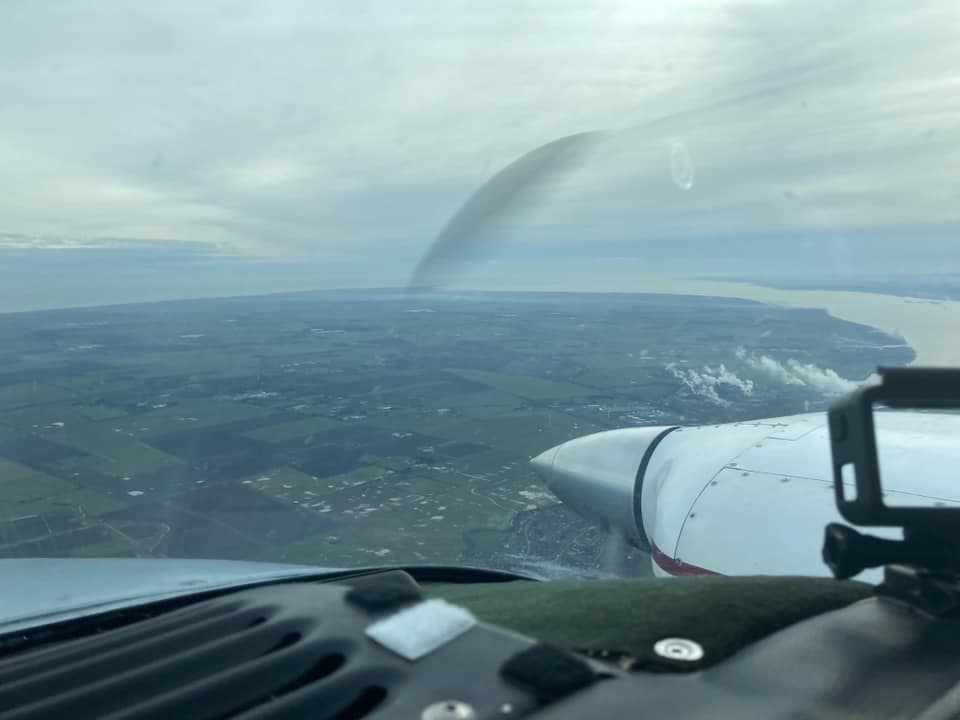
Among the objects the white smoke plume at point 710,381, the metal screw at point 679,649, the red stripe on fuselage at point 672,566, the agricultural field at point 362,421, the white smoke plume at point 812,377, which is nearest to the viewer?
the metal screw at point 679,649

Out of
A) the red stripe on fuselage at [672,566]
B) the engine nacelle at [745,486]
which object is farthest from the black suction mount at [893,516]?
the red stripe on fuselage at [672,566]

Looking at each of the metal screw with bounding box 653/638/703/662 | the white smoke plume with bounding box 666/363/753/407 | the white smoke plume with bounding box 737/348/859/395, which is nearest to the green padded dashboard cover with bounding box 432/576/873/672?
the metal screw with bounding box 653/638/703/662

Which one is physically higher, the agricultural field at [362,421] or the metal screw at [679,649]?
the metal screw at [679,649]

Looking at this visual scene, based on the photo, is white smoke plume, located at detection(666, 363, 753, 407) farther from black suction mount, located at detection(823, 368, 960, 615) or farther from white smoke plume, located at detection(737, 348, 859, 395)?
black suction mount, located at detection(823, 368, 960, 615)

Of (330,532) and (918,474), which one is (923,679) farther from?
(330,532)

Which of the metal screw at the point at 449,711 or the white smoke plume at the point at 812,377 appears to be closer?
the metal screw at the point at 449,711

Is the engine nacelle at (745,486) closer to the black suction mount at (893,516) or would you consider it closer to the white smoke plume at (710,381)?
the black suction mount at (893,516)
